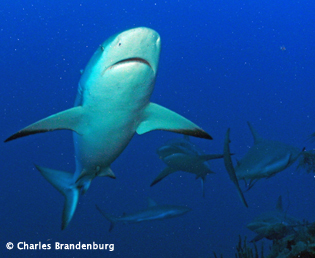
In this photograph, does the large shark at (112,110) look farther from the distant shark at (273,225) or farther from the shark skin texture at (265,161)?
the distant shark at (273,225)

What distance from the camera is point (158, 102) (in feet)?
111

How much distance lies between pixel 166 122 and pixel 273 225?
8.01 ft

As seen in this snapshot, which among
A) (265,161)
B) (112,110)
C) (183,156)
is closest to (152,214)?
(183,156)

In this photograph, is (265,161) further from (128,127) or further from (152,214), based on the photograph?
(152,214)

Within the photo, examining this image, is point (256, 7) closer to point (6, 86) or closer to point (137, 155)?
point (137, 155)

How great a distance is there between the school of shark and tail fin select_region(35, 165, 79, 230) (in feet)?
0.05

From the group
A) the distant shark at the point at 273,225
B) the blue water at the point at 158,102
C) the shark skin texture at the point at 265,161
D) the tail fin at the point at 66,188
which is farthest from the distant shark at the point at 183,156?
the blue water at the point at 158,102

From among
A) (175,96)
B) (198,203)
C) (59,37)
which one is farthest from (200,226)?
(59,37)

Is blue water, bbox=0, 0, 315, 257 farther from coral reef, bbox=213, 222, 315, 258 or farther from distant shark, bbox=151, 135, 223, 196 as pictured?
coral reef, bbox=213, 222, 315, 258

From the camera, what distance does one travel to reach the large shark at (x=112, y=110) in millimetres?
2316

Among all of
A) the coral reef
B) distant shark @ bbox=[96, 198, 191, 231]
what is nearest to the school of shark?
the coral reef

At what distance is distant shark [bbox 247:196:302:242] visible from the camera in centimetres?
414

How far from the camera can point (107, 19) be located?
3241 centimetres

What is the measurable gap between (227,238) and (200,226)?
3016mm
